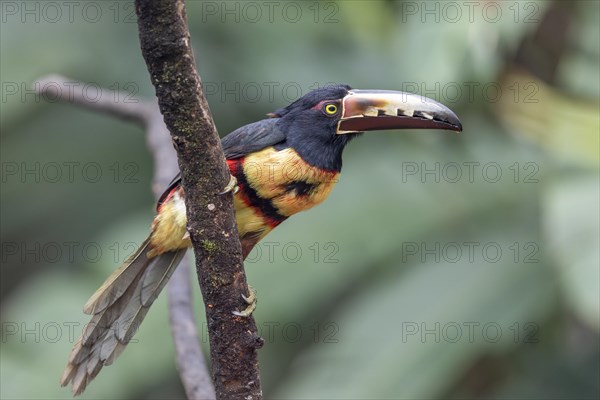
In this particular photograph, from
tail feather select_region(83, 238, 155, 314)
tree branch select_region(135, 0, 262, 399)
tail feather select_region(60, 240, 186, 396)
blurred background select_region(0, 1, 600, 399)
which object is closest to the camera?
tree branch select_region(135, 0, 262, 399)

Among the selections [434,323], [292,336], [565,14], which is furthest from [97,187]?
[565,14]

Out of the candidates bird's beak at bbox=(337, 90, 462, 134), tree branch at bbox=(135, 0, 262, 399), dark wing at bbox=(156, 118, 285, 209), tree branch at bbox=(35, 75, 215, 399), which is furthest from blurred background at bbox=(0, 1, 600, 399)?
tree branch at bbox=(135, 0, 262, 399)

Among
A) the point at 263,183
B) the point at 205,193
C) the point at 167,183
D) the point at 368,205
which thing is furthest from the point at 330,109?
the point at 368,205

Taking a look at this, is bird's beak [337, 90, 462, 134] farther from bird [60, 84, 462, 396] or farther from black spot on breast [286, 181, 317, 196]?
black spot on breast [286, 181, 317, 196]

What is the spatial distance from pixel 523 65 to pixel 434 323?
1906 millimetres

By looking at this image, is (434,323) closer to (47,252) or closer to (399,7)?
(399,7)

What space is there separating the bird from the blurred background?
0.63m

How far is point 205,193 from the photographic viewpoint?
2.35 metres

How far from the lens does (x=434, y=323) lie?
14.0 ft

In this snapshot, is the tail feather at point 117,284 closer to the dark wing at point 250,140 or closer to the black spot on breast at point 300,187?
the dark wing at point 250,140

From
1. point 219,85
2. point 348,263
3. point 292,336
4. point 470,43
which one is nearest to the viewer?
point 470,43

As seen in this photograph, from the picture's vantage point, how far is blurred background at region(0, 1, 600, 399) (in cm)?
407

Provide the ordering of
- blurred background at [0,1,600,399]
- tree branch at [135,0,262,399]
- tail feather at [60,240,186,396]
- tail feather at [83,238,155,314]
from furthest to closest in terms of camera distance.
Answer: blurred background at [0,1,600,399] < tail feather at [83,238,155,314] < tail feather at [60,240,186,396] < tree branch at [135,0,262,399]

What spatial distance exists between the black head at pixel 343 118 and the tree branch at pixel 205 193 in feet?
3.08
